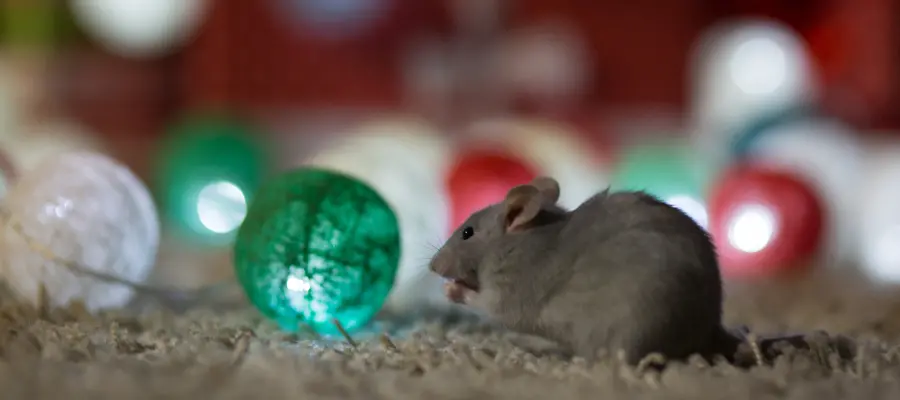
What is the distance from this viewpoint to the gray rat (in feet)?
2.69

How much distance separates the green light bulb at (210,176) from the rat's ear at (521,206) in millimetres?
993

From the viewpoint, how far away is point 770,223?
1752 mm

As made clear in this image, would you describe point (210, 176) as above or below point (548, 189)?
above

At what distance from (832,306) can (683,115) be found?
1999 millimetres

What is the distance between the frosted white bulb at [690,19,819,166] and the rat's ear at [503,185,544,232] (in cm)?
175

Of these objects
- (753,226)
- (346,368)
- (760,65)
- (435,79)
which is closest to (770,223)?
(753,226)

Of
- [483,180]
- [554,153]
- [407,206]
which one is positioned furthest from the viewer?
[554,153]

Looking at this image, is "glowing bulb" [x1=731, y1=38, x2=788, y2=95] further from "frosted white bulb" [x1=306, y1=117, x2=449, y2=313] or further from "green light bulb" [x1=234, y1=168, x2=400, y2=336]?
"green light bulb" [x1=234, y1=168, x2=400, y2=336]

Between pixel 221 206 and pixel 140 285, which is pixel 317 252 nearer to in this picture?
pixel 140 285

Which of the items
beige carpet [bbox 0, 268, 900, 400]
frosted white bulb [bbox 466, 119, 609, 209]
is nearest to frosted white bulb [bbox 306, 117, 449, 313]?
beige carpet [bbox 0, 268, 900, 400]

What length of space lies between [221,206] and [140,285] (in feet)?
2.44

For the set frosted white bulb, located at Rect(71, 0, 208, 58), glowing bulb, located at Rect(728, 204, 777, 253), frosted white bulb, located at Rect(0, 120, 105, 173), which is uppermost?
frosted white bulb, located at Rect(71, 0, 208, 58)

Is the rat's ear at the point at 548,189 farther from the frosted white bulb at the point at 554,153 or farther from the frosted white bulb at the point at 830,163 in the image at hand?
the frosted white bulb at the point at 830,163

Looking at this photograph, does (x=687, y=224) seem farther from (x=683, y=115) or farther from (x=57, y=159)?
(x=683, y=115)
